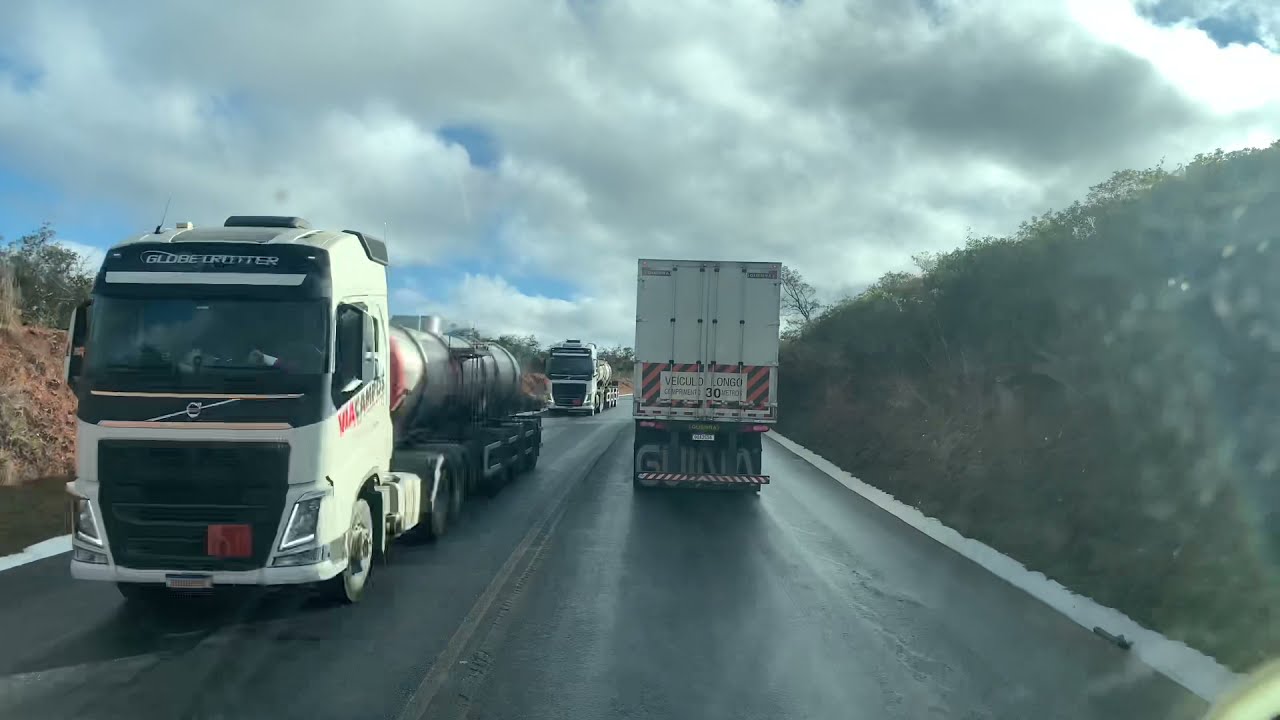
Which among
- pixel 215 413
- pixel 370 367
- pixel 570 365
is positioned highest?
pixel 570 365

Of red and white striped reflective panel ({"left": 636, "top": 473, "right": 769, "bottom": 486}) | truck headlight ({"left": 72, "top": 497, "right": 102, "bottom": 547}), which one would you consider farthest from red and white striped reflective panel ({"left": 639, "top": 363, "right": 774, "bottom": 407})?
truck headlight ({"left": 72, "top": 497, "right": 102, "bottom": 547})

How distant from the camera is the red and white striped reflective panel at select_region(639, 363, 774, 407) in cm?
1608

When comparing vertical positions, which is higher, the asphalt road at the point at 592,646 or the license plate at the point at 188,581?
the license plate at the point at 188,581

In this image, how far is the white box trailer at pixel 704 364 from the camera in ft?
52.7

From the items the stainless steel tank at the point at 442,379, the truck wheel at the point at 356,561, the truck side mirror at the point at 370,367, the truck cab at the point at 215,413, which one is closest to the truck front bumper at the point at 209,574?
the truck cab at the point at 215,413

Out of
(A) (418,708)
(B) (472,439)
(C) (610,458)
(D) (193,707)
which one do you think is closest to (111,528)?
(D) (193,707)

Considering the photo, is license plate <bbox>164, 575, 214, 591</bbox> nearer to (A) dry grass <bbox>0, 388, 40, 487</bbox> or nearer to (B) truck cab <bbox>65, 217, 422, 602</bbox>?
(B) truck cab <bbox>65, 217, 422, 602</bbox>

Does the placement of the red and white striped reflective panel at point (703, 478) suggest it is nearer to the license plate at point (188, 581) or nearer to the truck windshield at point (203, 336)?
the truck windshield at point (203, 336)

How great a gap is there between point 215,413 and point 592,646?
3391 millimetres

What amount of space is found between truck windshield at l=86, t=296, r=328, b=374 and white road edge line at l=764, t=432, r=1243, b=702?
680 centimetres

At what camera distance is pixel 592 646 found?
675 centimetres

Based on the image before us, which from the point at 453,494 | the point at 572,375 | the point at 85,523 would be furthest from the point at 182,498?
the point at 572,375

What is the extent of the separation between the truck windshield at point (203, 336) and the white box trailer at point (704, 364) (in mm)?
9337

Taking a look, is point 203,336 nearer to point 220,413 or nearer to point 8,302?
point 220,413
